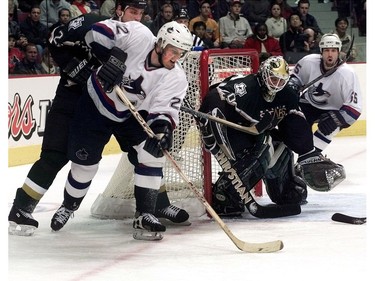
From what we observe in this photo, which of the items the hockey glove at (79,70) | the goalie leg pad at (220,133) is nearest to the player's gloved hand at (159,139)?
the hockey glove at (79,70)

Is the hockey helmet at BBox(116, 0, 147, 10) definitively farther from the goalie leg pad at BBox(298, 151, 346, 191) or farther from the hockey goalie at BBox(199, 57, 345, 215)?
the goalie leg pad at BBox(298, 151, 346, 191)

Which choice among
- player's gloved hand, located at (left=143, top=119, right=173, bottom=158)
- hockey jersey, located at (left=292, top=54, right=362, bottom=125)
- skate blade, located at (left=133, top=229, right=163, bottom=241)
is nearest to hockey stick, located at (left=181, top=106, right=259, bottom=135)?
player's gloved hand, located at (left=143, top=119, right=173, bottom=158)

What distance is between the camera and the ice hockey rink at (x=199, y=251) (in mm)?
3555

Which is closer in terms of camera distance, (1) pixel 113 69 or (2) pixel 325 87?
(1) pixel 113 69

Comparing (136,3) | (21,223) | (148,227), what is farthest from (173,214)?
(136,3)

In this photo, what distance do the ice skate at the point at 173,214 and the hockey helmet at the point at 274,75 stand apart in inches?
26.3

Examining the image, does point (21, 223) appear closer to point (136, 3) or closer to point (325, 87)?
point (136, 3)

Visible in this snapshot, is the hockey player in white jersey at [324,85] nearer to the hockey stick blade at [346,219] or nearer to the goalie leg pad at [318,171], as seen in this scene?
the goalie leg pad at [318,171]

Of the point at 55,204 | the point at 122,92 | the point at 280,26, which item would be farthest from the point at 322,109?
the point at 280,26

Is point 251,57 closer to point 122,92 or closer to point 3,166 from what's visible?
point 122,92

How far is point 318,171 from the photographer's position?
4910 millimetres

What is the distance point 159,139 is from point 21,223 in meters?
0.76

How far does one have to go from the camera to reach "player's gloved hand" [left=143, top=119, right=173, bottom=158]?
4.06m

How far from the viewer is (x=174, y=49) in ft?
13.5
